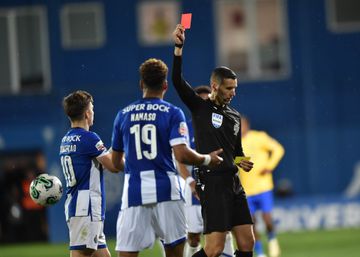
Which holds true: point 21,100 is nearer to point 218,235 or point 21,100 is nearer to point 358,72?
point 358,72

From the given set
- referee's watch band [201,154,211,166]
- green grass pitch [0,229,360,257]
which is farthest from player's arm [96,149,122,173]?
green grass pitch [0,229,360,257]

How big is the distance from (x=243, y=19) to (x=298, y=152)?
357 cm

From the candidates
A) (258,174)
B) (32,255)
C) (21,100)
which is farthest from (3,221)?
(258,174)

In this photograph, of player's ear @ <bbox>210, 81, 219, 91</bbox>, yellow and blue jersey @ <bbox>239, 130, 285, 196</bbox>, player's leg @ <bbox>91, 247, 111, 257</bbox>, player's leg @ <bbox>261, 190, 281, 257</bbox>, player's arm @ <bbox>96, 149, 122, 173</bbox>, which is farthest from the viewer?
yellow and blue jersey @ <bbox>239, 130, 285, 196</bbox>

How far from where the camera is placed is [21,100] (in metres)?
25.5

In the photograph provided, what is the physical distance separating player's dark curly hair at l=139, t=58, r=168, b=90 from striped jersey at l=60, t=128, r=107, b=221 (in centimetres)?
104

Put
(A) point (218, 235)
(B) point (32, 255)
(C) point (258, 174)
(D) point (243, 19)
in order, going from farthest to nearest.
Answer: (D) point (243, 19), (B) point (32, 255), (C) point (258, 174), (A) point (218, 235)

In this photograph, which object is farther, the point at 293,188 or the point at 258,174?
the point at 293,188

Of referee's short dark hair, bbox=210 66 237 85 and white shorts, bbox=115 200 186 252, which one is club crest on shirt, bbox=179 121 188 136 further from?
referee's short dark hair, bbox=210 66 237 85

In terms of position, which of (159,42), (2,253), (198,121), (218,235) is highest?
(159,42)

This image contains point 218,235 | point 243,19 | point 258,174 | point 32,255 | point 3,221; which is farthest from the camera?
point 243,19

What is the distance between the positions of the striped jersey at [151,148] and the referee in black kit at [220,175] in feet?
2.62

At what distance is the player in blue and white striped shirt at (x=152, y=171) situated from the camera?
917cm

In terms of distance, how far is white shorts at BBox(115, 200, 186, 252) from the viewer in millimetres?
9188
